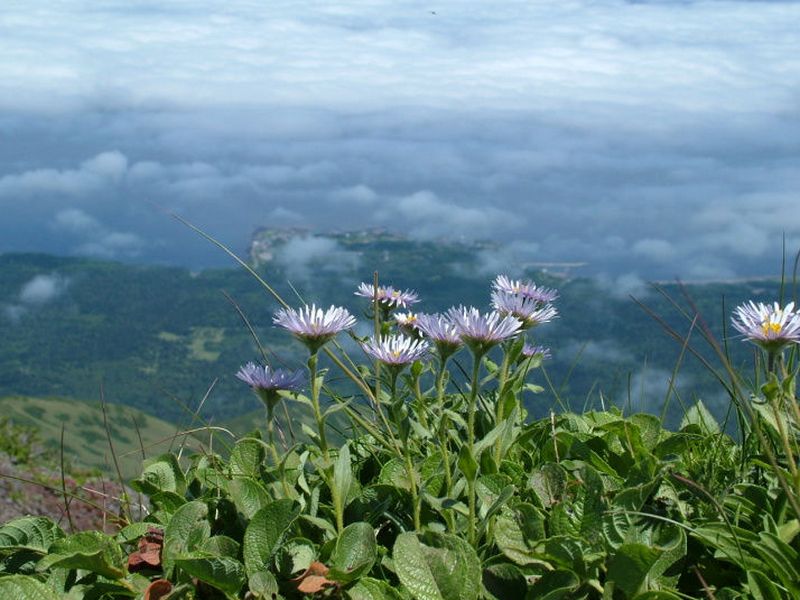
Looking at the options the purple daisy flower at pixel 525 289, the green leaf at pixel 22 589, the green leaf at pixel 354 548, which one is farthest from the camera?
the purple daisy flower at pixel 525 289

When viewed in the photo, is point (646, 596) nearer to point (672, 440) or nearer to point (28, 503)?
point (672, 440)

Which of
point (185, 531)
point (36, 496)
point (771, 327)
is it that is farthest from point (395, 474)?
point (36, 496)

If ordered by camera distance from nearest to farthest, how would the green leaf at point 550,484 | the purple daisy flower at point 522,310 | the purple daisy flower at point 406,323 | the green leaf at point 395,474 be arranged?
the green leaf at point 550,484 < the green leaf at point 395,474 < the purple daisy flower at point 522,310 < the purple daisy flower at point 406,323

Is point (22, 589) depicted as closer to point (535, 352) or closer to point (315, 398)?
point (315, 398)

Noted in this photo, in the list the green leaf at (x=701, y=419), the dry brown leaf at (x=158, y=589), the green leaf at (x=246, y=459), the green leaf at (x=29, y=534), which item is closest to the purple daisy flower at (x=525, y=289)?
the green leaf at (x=701, y=419)

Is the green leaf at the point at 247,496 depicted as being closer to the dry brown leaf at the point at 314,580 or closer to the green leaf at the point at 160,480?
the dry brown leaf at the point at 314,580

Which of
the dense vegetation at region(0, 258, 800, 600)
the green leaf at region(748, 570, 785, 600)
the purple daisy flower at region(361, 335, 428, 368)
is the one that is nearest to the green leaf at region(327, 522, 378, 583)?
the dense vegetation at region(0, 258, 800, 600)

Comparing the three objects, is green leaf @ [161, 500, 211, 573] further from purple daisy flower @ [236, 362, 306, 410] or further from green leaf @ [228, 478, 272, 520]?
purple daisy flower @ [236, 362, 306, 410]
